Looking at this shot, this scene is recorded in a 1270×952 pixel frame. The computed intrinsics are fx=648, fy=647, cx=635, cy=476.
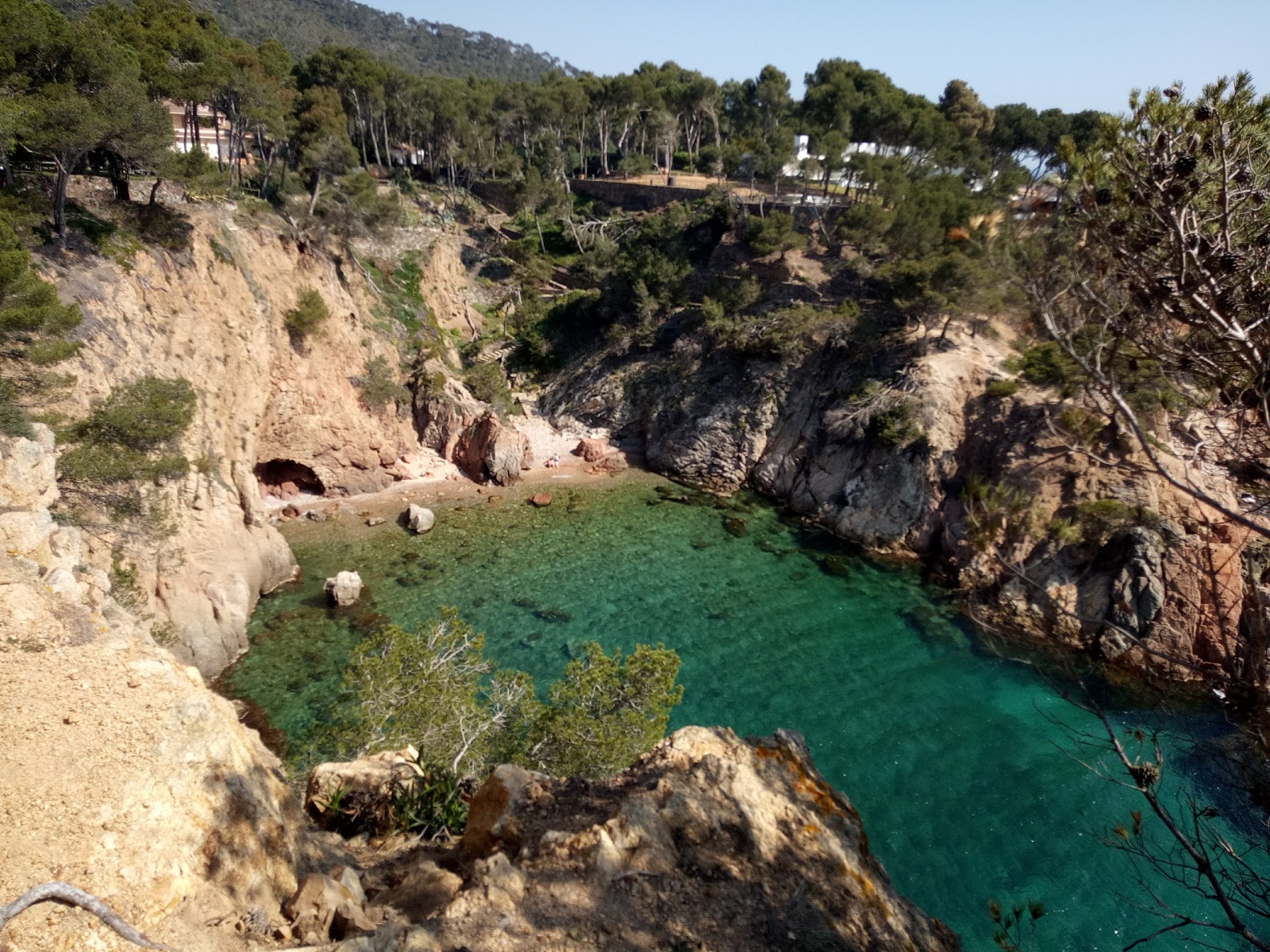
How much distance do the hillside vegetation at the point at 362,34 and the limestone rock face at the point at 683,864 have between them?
415 ft

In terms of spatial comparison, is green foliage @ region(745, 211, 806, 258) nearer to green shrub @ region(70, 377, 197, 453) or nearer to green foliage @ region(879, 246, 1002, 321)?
green foliage @ region(879, 246, 1002, 321)

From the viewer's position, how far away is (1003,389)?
26438 millimetres

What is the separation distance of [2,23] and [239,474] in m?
14.2

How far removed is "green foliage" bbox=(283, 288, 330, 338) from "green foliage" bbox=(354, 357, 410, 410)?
9.58ft

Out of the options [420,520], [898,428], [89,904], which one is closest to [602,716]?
[89,904]

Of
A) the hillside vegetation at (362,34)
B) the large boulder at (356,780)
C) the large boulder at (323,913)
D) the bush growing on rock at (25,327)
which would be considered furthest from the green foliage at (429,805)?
the hillside vegetation at (362,34)

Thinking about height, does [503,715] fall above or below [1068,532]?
below

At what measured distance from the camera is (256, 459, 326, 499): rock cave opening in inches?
1097

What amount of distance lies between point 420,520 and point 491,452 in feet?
18.2

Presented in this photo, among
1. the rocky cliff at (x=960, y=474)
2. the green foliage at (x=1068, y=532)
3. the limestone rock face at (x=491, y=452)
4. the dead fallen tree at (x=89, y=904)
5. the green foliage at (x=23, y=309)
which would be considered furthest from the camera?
the limestone rock face at (x=491, y=452)

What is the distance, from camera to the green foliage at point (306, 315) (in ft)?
92.0

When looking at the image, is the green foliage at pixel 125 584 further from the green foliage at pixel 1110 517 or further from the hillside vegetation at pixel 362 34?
the hillside vegetation at pixel 362 34

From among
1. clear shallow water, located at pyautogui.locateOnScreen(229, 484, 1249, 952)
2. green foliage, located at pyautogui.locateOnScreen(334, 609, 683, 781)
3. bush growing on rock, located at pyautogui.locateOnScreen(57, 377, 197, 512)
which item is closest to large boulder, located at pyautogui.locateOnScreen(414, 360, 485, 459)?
clear shallow water, located at pyautogui.locateOnScreen(229, 484, 1249, 952)

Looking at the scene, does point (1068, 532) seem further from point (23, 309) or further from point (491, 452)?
point (23, 309)
